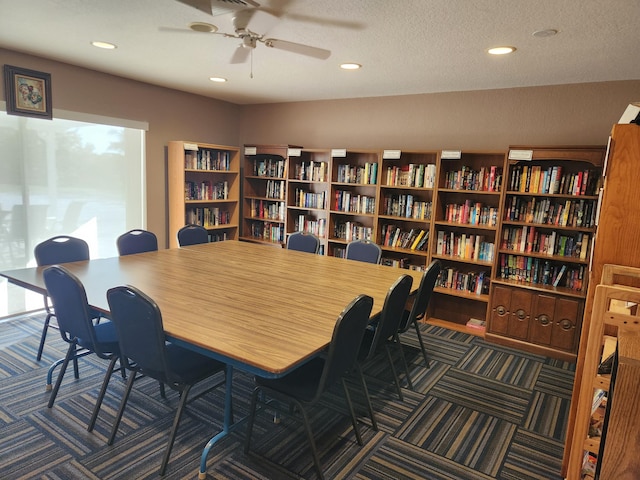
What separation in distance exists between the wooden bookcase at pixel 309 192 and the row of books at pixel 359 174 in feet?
0.60

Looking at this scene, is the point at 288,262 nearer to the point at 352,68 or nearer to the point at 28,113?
the point at 352,68

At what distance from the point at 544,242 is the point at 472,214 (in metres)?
0.73

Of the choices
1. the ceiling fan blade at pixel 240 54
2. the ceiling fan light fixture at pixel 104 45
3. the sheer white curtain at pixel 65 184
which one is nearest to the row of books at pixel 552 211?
the ceiling fan blade at pixel 240 54

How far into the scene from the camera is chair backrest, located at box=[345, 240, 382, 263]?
4.02m

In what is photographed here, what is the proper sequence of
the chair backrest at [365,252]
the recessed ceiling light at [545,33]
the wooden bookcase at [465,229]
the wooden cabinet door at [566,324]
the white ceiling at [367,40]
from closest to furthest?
the white ceiling at [367,40] → the recessed ceiling light at [545,33] → the wooden cabinet door at [566,324] → the chair backrest at [365,252] → the wooden bookcase at [465,229]

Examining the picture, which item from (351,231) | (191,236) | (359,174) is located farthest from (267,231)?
(359,174)

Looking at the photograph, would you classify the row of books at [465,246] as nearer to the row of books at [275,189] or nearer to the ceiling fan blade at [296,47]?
the row of books at [275,189]

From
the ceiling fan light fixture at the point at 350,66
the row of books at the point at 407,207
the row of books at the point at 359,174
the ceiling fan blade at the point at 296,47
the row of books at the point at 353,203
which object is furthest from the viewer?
the row of books at the point at 353,203

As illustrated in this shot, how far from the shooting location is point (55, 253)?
10.7 feet

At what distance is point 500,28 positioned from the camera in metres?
2.55

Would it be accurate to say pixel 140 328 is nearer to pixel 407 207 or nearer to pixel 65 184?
pixel 65 184

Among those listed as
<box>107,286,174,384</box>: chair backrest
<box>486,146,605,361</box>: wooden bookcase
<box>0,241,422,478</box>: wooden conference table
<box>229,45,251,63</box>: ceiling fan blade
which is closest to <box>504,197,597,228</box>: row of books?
<box>486,146,605,361</box>: wooden bookcase

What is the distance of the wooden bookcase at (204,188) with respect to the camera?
5.04m

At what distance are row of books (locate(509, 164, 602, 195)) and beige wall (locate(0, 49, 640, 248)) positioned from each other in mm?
390
